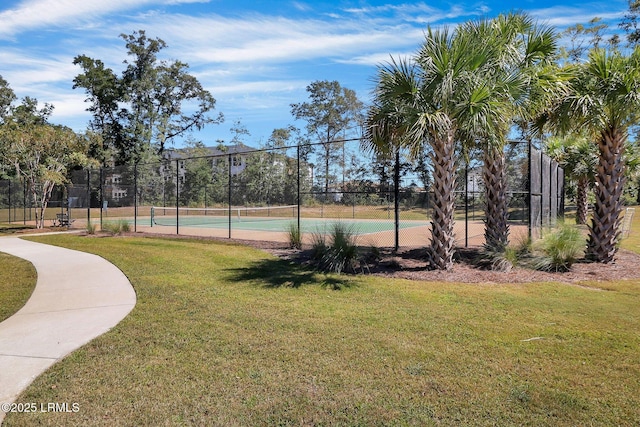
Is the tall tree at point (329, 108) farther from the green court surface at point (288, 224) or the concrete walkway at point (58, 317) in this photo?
the concrete walkway at point (58, 317)

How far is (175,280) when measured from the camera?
7785 mm

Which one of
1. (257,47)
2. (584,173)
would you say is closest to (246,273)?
(257,47)

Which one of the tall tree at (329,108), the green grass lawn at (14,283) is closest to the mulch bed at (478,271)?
the green grass lawn at (14,283)

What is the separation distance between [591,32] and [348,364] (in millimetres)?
41396

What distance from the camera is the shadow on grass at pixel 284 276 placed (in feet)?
24.9

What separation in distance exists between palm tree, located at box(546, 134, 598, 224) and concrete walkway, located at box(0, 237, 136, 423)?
17.4 metres

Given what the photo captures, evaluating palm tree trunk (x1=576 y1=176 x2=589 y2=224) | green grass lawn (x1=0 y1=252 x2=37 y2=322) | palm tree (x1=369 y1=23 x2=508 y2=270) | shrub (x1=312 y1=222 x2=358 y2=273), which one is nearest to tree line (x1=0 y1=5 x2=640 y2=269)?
palm tree (x1=369 y1=23 x2=508 y2=270)

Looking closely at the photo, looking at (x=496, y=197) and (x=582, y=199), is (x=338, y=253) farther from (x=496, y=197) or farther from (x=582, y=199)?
(x=582, y=199)

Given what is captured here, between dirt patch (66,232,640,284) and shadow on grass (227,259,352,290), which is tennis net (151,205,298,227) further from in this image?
shadow on grass (227,259,352,290)

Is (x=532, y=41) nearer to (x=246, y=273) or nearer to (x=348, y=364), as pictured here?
(x=246, y=273)

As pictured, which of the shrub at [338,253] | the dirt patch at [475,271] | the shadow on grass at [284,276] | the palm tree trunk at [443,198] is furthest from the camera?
the shrub at [338,253]

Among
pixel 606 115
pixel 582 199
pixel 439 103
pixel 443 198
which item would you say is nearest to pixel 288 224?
pixel 443 198

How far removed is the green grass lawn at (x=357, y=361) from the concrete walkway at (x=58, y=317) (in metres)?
0.22

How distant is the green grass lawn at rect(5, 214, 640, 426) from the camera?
122 inches
